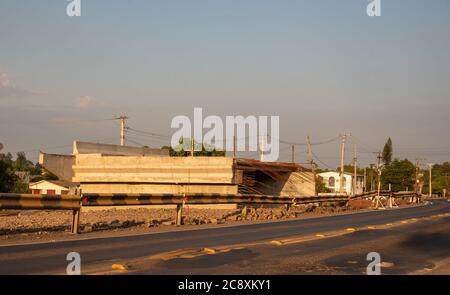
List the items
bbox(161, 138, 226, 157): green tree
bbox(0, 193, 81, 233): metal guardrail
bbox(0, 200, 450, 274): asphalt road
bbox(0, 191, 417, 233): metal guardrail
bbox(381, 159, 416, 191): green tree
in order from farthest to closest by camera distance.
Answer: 1. bbox(381, 159, 416, 191): green tree
2. bbox(161, 138, 226, 157): green tree
3. bbox(0, 191, 417, 233): metal guardrail
4. bbox(0, 193, 81, 233): metal guardrail
5. bbox(0, 200, 450, 274): asphalt road

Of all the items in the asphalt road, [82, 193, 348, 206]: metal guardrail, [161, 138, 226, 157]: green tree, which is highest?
[161, 138, 226, 157]: green tree

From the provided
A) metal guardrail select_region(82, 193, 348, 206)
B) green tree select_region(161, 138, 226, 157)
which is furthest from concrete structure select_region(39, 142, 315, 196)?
green tree select_region(161, 138, 226, 157)

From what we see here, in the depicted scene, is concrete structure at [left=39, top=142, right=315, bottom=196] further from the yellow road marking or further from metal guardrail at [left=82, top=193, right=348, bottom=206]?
the yellow road marking

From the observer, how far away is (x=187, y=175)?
33438mm

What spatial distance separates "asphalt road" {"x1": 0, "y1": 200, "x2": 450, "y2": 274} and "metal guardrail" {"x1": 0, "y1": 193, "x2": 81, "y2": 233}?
1.75 m

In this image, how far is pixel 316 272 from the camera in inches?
371

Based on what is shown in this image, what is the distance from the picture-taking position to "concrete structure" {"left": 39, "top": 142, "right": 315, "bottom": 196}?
32656 mm

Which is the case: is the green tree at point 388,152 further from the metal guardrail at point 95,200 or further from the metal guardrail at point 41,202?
A: the metal guardrail at point 41,202

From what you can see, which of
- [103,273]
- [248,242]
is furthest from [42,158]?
[103,273]

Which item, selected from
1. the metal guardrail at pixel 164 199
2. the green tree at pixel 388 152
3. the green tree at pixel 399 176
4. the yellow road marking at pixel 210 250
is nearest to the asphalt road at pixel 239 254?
the yellow road marking at pixel 210 250

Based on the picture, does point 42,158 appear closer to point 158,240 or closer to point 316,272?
point 158,240

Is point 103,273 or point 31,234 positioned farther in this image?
point 31,234

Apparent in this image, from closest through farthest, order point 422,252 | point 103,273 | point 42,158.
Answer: point 103,273 < point 422,252 < point 42,158
